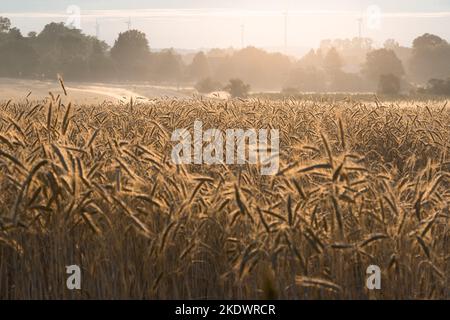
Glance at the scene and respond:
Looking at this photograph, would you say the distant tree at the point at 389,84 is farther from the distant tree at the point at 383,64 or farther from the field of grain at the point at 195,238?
the field of grain at the point at 195,238

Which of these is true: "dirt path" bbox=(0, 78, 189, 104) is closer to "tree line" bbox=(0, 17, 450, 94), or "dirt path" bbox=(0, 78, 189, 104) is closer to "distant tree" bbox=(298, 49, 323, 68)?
"tree line" bbox=(0, 17, 450, 94)

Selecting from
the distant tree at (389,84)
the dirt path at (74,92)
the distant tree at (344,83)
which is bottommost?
the dirt path at (74,92)

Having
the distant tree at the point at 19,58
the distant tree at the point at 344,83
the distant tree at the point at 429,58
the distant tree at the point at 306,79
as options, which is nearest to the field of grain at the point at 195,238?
the distant tree at the point at 19,58

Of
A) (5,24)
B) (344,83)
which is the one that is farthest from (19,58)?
(344,83)

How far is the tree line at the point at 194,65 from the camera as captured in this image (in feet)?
247

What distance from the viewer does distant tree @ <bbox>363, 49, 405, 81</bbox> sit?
283ft

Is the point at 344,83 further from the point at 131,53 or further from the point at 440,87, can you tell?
the point at 440,87

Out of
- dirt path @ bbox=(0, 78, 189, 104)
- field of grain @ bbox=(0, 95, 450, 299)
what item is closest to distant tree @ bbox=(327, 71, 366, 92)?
dirt path @ bbox=(0, 78, 189, 104)

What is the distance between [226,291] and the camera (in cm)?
375

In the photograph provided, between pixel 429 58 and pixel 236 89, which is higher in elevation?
pixel 429 58

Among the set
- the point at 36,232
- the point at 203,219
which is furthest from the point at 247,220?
the point at 36,232

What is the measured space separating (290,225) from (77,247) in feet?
4.52

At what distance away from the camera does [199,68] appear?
100688 millimetres

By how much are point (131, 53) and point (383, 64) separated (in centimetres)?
3397
